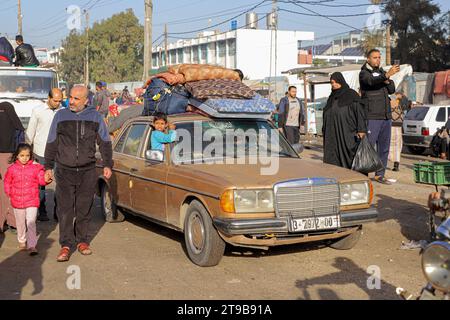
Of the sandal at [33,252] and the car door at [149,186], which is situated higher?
the car door at [149,186]

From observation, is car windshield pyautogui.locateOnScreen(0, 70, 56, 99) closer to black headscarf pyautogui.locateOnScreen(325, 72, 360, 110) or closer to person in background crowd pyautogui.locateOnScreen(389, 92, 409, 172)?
person in background crowd pyautogui.locateOnScreen(389, 92, 409, 172)

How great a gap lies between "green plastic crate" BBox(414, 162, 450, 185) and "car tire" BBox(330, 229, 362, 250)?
3.23ft

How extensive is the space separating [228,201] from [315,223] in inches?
37.0

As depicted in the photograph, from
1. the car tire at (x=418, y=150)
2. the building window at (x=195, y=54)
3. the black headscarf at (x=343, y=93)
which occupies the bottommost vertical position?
the car tire at (x=418, y=150)

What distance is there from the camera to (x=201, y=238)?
6211 millimetres

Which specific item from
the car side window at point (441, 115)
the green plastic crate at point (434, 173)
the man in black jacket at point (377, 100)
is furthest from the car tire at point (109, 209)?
the car side window at point (441, 115)

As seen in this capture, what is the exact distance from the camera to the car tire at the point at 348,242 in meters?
6.80

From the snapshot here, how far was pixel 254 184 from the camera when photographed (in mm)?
5883

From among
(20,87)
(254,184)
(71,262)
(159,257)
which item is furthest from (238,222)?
(20,87)

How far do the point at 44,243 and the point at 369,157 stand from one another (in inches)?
172

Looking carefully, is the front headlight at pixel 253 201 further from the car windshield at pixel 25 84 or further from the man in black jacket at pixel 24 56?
the man in black jacket at pixel 24 56

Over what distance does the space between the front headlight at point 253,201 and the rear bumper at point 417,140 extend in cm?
1433

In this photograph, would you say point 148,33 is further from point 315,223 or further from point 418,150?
point 315,223

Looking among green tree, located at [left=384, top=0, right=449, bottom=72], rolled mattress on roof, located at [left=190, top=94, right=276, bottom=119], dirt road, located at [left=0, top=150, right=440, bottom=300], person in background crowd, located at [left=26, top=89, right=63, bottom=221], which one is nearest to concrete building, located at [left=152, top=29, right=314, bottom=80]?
green tree, located at [left=384, top=0, right=449, bottom=72]
